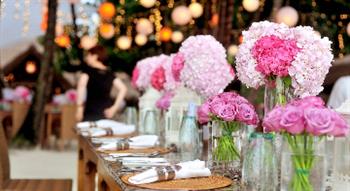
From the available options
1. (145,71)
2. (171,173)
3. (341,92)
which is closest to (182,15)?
(145,71)

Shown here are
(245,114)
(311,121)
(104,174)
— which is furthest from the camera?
(104,174)

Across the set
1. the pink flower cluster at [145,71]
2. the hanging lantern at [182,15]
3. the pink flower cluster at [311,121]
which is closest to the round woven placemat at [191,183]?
the pink flower cluster at [311,121]

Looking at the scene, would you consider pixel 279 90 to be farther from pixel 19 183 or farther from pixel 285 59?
pixel 19 183

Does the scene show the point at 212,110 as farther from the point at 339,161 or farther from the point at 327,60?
the point at 339,161

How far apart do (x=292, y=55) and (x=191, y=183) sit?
2.00ft

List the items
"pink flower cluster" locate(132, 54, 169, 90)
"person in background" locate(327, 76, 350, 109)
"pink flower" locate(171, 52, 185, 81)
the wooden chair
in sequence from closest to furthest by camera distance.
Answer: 1. "pink flower" locate(171, 52, 185, 81)
2. the wooden chair
3. "pink flower cluster" locate(132, 54, 169, 90)
4. "person in background" locate(327, 76, 350, 109)

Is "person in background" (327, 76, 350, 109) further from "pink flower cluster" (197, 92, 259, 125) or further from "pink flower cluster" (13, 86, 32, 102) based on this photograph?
"pink flower cluster" (13, 86, 32, 102)

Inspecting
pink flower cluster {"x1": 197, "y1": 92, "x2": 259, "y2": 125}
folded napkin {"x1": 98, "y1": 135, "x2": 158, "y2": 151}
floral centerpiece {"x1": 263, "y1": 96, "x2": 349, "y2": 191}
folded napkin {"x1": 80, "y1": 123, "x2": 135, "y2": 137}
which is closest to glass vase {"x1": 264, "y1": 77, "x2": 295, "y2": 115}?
pink flower cluster {"x1": 197, "y1": 92, "x2": 259, "y2": 125}

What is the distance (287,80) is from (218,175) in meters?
0.44

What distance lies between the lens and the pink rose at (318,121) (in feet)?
6.32

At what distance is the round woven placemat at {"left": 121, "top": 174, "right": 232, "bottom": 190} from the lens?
2.24 meters

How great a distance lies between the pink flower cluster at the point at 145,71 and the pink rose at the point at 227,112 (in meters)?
2.31

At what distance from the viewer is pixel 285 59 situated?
8.39 feet

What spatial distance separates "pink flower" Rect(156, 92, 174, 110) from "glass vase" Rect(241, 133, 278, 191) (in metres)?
2.30
